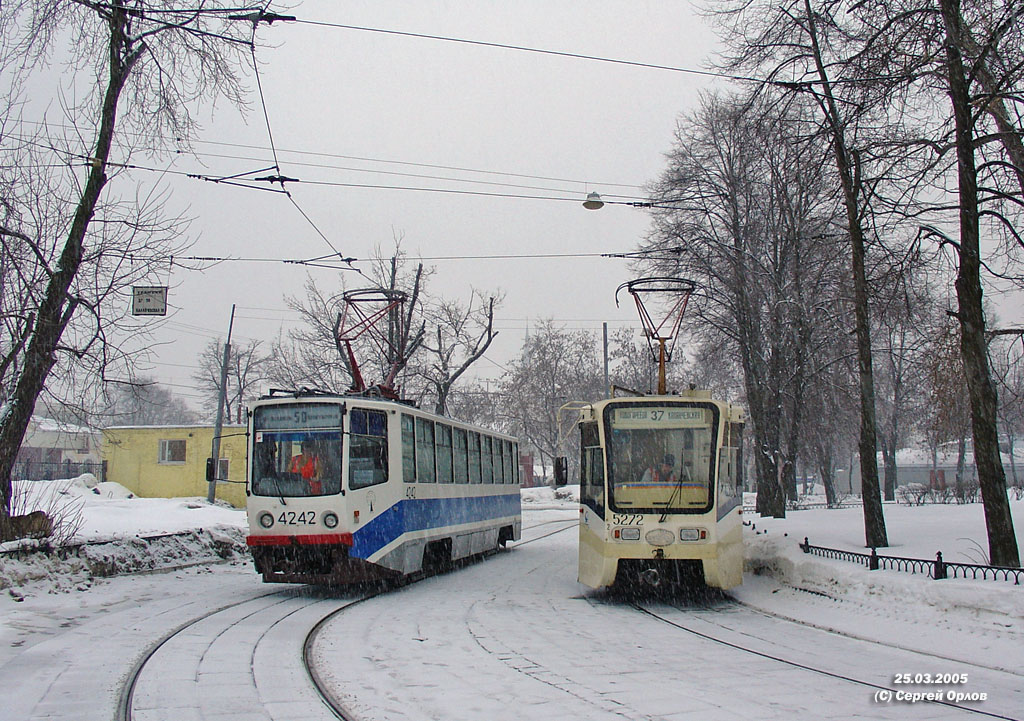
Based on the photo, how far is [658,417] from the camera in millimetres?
12633

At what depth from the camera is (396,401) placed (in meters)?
14.9

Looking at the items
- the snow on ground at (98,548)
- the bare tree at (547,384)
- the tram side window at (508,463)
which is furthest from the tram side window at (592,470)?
the bare tree at (547,384)

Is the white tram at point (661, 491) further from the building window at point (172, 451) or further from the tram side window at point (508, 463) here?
the building window at point (172, 451)

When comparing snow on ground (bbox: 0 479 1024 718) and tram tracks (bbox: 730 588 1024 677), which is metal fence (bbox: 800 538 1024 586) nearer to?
snow on ground (bbox: 0 479 1024 718)

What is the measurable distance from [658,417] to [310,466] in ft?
16.5

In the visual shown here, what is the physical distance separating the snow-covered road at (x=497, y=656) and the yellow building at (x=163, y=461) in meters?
27.3

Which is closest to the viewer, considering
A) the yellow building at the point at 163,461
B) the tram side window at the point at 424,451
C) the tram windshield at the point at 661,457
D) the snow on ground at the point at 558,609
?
the snow on ground at the point at 558,609

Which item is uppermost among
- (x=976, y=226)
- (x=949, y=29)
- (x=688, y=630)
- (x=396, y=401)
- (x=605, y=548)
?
(x=949, y=29)

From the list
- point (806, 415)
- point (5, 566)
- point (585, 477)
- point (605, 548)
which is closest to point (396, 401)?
point (585, 477)

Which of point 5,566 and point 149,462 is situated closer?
point 5,566

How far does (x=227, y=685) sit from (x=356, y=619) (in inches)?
153

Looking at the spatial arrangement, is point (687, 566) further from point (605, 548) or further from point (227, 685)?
point (227, 685)

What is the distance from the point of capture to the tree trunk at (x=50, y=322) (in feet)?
46.5

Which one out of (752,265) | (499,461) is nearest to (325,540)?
(499,461)
